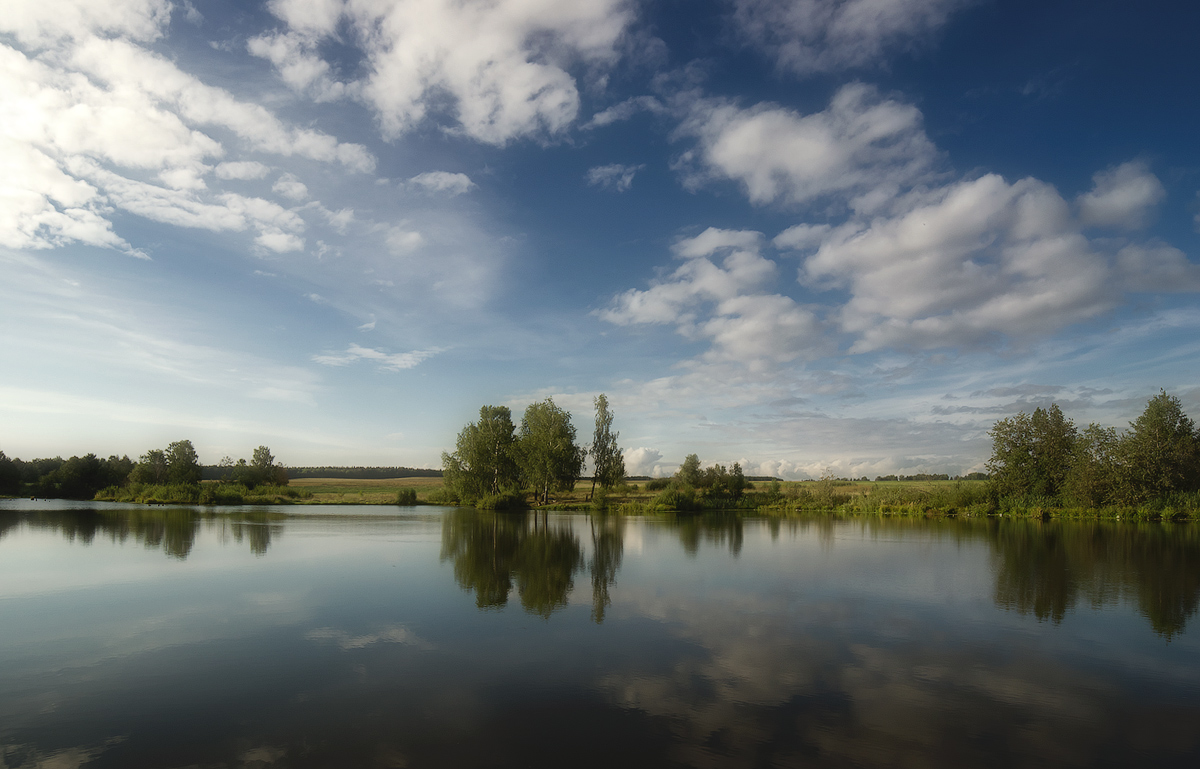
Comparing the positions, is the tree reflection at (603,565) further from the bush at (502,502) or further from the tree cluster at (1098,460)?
the tree cluster at (1098,460)

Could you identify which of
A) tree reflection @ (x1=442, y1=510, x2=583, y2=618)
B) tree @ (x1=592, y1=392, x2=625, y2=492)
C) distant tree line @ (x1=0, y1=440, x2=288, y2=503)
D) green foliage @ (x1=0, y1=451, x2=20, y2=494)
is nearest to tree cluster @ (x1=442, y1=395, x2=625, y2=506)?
tree @ (x1=592, y1=392, x2=625, y2=492)

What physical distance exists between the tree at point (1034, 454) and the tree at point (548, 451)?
42258 mm

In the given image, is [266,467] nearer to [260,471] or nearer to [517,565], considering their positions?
[260,471]

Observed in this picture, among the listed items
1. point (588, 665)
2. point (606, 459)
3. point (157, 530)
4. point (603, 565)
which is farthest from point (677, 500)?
point (588, 665)

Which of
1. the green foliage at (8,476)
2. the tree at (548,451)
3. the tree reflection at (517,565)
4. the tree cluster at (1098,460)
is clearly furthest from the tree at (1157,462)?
the green foliage at (8,476)

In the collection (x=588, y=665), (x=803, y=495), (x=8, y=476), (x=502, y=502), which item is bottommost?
(x=502, y=502)

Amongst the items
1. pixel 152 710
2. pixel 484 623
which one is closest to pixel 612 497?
pixel 484 623

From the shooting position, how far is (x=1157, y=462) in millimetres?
40812

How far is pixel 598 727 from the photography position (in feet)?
20.6

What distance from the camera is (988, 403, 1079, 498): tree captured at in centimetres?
4841

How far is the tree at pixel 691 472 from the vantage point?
7794cm

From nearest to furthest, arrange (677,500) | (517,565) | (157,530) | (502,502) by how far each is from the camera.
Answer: (517,565) < (157,530) < (502,502) < (677,500)

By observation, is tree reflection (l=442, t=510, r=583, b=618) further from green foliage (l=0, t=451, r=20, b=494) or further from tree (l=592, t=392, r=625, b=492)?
green foliage (l=0, t=451, r=20, b=494)

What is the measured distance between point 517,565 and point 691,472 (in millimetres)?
62710
